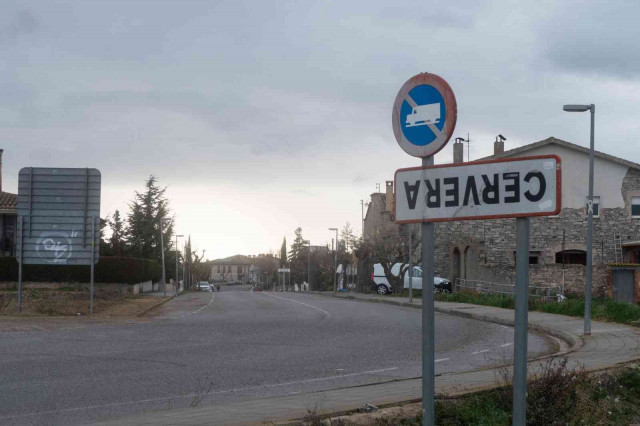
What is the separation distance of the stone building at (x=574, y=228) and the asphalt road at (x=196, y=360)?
82.8 ft

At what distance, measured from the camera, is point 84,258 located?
2511 centimetres

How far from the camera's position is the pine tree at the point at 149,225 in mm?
74269

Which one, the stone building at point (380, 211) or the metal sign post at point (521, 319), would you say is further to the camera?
the stone building at point (380, 211)

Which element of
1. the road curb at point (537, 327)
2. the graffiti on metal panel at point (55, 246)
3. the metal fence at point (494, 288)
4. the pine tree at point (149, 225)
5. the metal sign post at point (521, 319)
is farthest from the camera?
the pine tree at point (149, 225)

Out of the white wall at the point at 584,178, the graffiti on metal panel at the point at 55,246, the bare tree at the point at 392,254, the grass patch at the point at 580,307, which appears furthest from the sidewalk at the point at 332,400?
the bare tree at the point at 392,254

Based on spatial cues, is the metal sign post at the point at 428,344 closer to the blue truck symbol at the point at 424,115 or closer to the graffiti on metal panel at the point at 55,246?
the blue truck symbol at the point at 424,115

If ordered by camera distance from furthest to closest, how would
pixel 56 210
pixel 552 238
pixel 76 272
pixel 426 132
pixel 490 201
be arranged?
pixel 552 238 < pixel 76 272 < pixel 56 210 < pixel 426 132 < pixel 490 201

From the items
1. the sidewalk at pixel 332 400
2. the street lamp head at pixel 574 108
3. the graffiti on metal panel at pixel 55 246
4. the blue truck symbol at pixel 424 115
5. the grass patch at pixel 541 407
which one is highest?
the street lamp head at pixel 574 108

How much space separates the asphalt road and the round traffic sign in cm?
468

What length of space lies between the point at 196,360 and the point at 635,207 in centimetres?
3952

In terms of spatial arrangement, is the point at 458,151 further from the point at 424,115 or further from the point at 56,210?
the point at 424,115

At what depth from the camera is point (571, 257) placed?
4719cm

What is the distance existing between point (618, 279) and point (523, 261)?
24.8 metres

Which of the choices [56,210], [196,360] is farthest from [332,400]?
[56,210]
